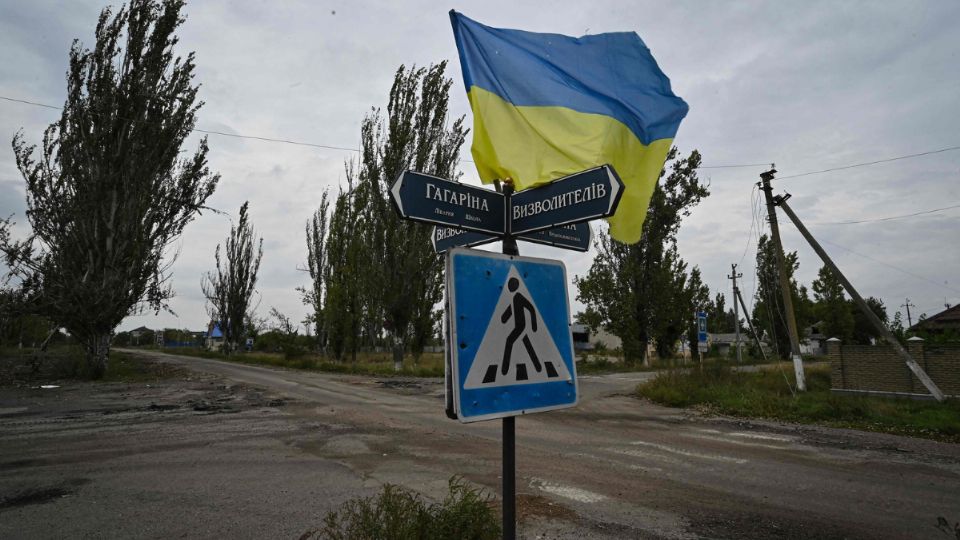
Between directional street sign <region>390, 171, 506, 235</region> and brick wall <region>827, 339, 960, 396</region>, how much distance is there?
652 inches

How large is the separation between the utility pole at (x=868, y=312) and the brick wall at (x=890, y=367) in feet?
1.17

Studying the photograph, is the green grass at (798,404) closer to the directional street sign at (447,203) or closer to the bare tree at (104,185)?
the directional street sign at (447,203)

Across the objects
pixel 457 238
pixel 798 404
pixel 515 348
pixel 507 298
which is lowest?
pixel 798 404

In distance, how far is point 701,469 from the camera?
6113 mm

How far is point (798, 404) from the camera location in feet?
38.3

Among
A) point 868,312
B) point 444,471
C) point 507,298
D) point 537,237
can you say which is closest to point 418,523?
point 507,298

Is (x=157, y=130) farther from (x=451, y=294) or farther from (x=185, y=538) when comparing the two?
(x=451, y=294)

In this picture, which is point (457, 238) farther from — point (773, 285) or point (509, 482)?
point (773, 285)

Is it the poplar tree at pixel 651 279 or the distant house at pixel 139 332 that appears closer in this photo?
the poplar tree at pixel 651 279

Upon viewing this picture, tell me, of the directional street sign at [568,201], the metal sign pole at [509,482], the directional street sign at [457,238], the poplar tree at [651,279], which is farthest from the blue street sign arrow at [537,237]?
the poplar tree at [651,279]

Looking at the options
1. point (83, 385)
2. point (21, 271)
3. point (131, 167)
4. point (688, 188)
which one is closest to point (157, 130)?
point (131, 167)

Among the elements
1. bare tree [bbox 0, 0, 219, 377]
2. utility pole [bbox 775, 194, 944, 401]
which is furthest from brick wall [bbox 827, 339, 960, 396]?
bare tree [bbox 0, 0, 219, 377]

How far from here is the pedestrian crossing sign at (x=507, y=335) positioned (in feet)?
6.29

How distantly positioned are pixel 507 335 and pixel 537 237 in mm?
809
